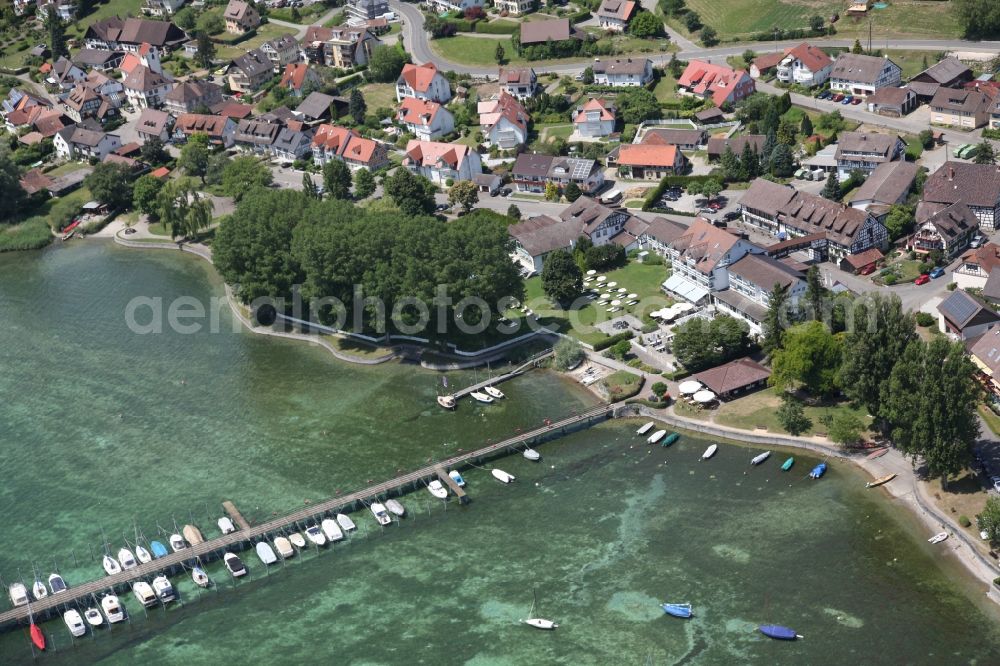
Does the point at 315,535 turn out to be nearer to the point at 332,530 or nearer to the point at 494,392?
the point at 332,530

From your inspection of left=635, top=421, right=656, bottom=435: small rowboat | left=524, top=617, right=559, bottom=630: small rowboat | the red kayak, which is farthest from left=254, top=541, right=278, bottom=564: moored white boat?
left=635, top=421, right=656, bottom=435: small rowboat

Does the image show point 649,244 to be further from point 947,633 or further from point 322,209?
point 947,633

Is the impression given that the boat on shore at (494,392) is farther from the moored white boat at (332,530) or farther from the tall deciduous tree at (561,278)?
the moored white boat at (332,530)

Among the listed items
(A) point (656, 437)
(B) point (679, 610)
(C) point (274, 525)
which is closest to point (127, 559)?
(C) point (274, 525)

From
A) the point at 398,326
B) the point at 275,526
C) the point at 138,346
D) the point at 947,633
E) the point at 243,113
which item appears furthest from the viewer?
the point at 243,113

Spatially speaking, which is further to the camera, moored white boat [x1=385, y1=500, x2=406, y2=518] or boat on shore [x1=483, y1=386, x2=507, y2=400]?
boat on shore [x1=483, y1=386, x2=507, y2=400]

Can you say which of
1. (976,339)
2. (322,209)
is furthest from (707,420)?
(322,209)

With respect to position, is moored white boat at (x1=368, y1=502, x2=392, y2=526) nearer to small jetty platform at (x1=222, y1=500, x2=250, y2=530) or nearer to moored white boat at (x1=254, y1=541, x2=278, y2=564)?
moored white boat at (x1=254, y1=541, x2=278, y2=564)
